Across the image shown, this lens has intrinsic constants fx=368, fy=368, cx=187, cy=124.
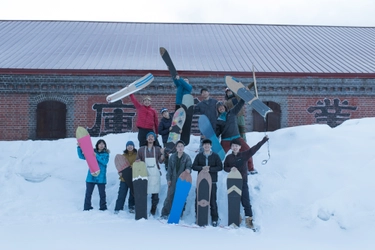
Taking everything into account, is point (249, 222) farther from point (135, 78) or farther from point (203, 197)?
point (135, 78)

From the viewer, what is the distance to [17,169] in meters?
7.95

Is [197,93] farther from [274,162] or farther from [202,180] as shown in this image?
[202,180]

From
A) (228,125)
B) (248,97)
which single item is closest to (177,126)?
(228,125)

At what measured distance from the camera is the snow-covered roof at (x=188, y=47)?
1278 cm

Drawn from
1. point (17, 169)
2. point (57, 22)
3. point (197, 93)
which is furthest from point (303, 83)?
point (57, 22)

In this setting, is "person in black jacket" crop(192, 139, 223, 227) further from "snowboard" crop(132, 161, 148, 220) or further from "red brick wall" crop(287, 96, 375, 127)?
"red brick wall" crop(287, 96, 375, 127)

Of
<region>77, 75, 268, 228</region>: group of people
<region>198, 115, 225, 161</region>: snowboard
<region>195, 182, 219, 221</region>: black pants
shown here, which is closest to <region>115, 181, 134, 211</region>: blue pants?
<region>77, 75, 268, 228</region>: group of people

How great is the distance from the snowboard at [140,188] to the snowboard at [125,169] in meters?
0.22

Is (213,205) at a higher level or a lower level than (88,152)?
lower

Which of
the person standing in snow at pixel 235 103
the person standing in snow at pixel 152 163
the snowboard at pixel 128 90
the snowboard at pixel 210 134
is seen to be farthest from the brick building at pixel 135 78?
the person standing in snow at pixel 152 163

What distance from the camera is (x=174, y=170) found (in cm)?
611

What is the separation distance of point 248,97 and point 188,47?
847 cm

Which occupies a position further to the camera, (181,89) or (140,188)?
(181,89)

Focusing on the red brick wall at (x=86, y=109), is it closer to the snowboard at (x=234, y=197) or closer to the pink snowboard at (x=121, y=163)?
the pink snowboard at (x=121, y=163)
